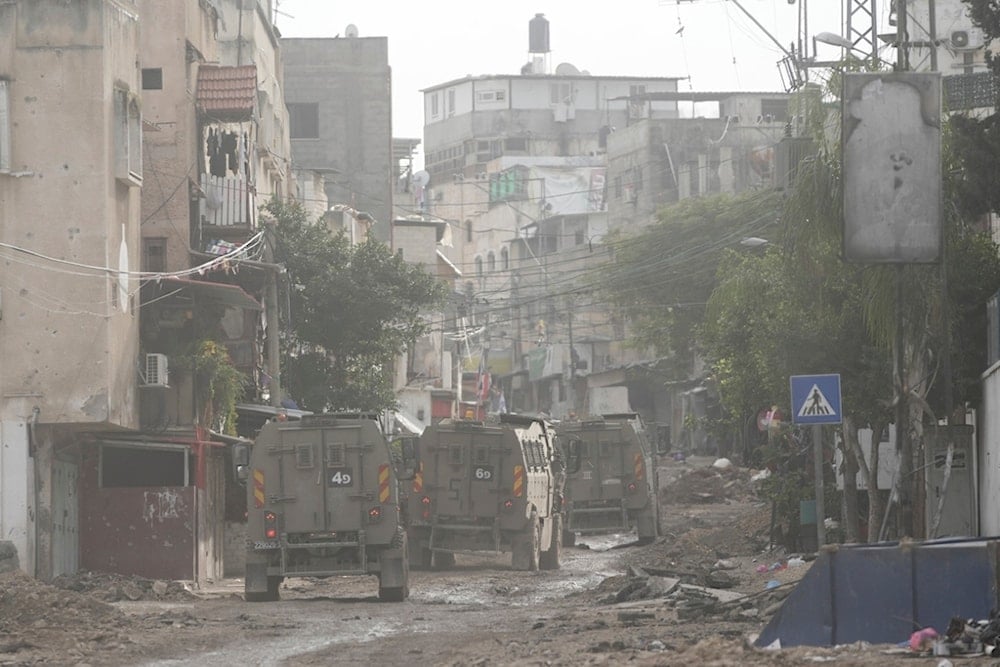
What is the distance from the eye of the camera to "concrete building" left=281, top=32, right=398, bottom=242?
227 feet

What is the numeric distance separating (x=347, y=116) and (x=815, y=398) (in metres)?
48.5

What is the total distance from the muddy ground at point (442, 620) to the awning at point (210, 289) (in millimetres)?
5117

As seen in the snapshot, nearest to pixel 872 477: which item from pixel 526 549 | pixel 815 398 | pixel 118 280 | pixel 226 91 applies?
pixel 815 398

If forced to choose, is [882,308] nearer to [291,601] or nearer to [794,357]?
[794,357]

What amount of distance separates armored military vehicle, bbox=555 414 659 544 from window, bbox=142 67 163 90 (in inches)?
432

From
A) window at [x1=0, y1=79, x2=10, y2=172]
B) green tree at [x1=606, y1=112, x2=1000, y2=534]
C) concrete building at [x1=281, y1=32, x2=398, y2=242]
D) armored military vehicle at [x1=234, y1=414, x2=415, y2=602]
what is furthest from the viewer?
concrete building at [x1=281, y1=32, x2=398, y2=242]

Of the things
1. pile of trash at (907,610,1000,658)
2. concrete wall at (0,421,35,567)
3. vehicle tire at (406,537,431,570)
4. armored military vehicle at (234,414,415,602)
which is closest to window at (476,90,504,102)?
vehicle tire at (406,537,431,570)

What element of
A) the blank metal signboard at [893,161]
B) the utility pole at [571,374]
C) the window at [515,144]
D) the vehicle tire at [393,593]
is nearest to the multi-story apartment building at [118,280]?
the vehicle tire at [393,593]

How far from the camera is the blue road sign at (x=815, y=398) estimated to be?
2267 cm

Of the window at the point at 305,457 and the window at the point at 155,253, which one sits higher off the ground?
the window at the point at 155,253

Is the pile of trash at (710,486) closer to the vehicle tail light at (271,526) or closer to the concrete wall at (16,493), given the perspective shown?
the concrete wall at (16,493)

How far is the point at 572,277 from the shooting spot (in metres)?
90.6

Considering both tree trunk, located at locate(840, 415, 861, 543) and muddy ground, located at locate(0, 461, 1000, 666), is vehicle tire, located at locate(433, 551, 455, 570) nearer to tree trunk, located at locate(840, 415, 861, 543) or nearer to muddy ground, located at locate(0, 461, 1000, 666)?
muddy ground, located at locate(0, 461, 1000, 666)

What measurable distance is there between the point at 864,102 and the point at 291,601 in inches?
406
